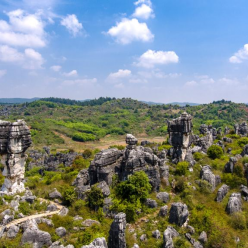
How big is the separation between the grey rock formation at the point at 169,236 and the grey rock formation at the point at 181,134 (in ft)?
48.4

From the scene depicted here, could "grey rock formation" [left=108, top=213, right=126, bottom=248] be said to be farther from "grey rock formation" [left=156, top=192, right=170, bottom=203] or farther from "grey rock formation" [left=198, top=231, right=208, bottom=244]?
"grey rock formation" [left=156, top=192, right=170, bottom=203]

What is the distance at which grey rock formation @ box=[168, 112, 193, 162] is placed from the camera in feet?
95.5

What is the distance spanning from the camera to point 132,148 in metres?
22.8

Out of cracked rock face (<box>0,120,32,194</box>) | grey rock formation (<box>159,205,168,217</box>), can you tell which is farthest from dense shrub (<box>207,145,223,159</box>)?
cracked rock face (<box>0,120,32,194</box>)

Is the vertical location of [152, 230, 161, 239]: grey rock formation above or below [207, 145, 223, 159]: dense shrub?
below

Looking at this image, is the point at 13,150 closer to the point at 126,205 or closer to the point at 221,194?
the point at 126,205

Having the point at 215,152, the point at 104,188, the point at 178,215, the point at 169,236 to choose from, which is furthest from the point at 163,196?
the point at 215,152

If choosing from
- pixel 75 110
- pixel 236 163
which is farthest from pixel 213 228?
pixel 75 110

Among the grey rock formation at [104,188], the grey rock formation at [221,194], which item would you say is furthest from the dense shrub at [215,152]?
the grey rock formation at [104,188]

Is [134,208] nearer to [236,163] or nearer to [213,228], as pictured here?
[213,228]

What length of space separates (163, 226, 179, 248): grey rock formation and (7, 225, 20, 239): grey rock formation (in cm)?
935

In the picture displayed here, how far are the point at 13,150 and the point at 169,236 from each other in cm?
1516

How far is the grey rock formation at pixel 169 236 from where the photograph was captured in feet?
45.9

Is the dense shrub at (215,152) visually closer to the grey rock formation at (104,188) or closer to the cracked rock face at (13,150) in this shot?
the grey rock formation at (104,188)
